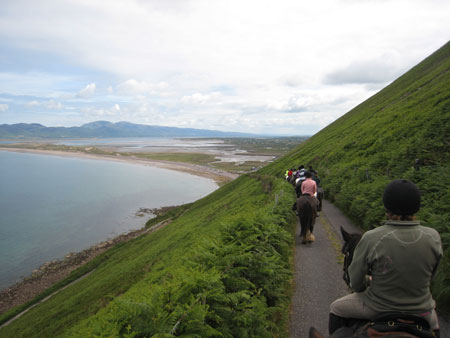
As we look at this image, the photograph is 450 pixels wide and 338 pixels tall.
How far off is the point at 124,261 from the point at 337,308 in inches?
1288

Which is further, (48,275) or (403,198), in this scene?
(48,275)

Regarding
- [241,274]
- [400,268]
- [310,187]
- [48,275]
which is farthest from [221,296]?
[48,275]

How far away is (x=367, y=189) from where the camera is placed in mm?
16062

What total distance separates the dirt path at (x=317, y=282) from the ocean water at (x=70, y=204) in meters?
40.4

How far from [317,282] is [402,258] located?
19.8ft

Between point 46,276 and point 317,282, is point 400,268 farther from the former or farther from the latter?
point 46,276

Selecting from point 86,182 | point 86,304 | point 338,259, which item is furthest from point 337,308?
point 86,182

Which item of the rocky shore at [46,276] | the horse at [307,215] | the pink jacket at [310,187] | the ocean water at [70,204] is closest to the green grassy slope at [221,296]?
the horse at [307,215]

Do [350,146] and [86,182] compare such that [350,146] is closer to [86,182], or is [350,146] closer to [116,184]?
[116,184]

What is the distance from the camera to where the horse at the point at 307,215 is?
1225 centimetres

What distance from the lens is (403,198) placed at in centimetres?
369

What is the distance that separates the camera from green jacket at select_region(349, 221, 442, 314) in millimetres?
3537

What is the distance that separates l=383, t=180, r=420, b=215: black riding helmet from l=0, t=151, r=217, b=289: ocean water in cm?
4514

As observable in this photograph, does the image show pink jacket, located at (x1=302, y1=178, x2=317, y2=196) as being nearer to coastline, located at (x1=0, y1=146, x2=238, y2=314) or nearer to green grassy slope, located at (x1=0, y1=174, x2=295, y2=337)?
green grassy slope, located at (x1=0, y1=174, x2=295, y2=337)
